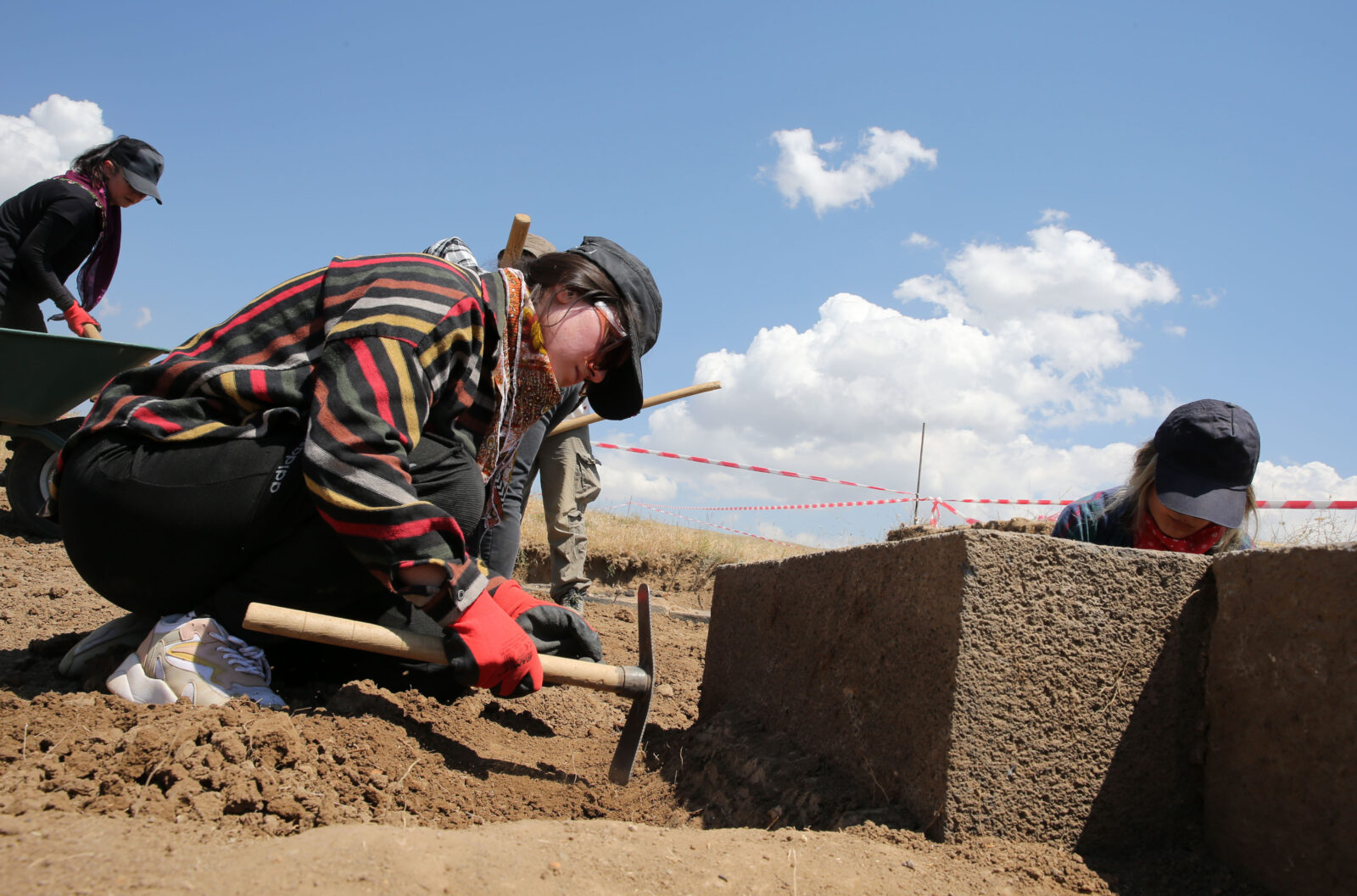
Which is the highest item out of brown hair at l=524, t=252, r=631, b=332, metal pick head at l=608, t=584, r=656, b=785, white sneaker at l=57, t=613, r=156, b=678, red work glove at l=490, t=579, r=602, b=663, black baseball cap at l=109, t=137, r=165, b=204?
black baseball cap at l=109, t=137, r=165, b=204

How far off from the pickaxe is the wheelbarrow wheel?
344 cm

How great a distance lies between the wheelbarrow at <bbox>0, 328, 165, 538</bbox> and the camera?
3.77 meters

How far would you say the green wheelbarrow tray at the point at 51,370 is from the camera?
374 cm

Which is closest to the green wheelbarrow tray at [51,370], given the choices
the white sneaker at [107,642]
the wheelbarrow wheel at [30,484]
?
the wheelbarrow wheel at [30,484]

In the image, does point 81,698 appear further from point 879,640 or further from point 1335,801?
point 1335,801

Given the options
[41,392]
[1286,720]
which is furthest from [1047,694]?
[41,392]

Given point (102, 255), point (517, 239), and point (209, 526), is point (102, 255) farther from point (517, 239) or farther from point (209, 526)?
point (209, 526)

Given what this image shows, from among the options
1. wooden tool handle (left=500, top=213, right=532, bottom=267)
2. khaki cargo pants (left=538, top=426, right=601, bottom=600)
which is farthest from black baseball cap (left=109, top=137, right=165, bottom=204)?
khaki cargo pants (left=538, top=426, right=601, bottom=600)

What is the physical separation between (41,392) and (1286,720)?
4762 millimetres

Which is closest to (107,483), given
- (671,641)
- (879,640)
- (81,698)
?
(81,698)

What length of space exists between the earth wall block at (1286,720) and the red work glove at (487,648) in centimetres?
132

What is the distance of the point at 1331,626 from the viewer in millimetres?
1310

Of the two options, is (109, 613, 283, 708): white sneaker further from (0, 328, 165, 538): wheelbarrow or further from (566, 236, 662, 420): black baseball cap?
(0, 328, 165, 538): wheelbarrow

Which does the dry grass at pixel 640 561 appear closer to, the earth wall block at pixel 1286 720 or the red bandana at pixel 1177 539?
the red bandana at pixel 1177 539
